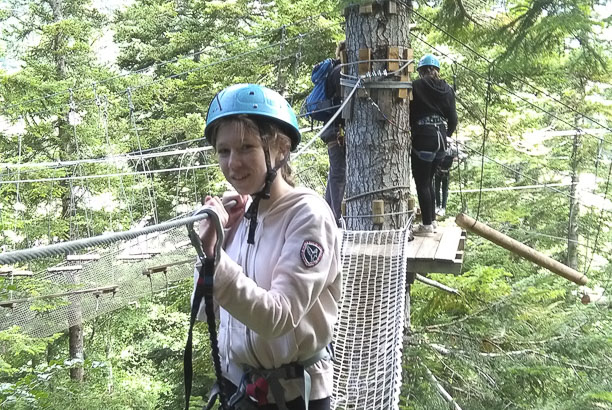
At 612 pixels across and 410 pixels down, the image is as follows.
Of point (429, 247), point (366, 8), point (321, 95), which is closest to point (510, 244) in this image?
point (429, 247)

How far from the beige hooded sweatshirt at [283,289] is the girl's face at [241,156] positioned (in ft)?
0.21

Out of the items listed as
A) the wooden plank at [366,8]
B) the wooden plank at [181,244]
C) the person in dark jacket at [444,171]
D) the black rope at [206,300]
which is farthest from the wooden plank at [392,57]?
the wooden plank at [181,244]

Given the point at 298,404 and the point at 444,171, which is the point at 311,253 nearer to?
the point at 298,404

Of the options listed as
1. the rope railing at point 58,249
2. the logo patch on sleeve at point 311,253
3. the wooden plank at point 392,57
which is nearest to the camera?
the rope railing at point 58,249

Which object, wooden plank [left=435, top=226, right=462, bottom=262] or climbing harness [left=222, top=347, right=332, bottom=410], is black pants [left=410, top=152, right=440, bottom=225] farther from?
climbing harness [left=222, top=347, right=332, bottom=410]

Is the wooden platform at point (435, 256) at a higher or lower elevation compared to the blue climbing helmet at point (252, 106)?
lower

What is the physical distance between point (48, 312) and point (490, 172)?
17.9ft

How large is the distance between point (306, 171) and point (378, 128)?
2.75 meters

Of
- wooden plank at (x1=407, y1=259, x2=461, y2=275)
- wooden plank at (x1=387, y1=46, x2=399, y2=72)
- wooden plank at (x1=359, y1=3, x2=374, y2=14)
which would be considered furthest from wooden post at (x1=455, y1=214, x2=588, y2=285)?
wooden plank at (x1=359, y1=3, x2=374, y2=14)

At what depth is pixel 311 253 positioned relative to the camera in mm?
853

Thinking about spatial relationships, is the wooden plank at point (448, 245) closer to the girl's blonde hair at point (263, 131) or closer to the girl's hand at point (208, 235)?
the girl's blonde hair at point (263, 131)

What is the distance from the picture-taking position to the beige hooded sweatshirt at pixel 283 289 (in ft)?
2.57

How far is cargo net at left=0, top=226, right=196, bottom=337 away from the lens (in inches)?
180

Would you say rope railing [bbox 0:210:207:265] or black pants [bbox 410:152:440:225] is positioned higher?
rope railing [bbox 0:210:207:265]
